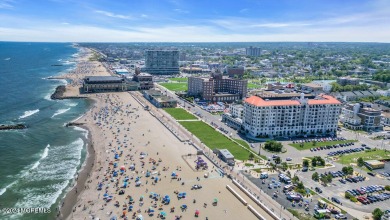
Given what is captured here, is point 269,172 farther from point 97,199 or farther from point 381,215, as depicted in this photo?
point 97,199

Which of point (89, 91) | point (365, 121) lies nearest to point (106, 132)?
point (89, 91)

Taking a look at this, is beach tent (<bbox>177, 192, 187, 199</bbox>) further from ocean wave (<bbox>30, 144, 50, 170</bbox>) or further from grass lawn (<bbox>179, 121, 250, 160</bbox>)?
ocean wave (<bbox>30, 144, 50, 170</bbox>)

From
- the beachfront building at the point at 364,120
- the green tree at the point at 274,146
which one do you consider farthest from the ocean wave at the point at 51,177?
the beachfront building at the point at 364,120

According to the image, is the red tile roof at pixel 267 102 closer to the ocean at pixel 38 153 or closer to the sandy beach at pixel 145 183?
the sandy beach at pixel 145 183

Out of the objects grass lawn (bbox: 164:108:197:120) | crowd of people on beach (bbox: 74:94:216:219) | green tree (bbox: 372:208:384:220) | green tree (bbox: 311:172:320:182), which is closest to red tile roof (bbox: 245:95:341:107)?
grass lawn (bbox: 164:108:197:120)

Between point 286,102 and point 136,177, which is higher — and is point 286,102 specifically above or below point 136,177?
above
